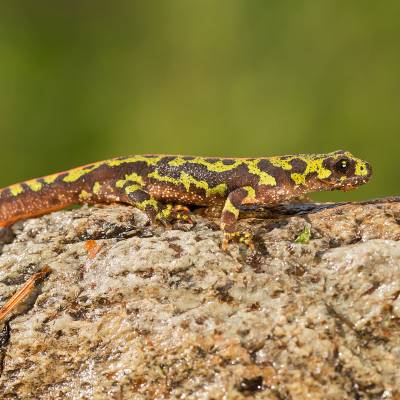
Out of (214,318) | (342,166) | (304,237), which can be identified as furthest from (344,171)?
(214,318)

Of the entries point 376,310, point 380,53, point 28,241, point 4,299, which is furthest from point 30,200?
point 380,53

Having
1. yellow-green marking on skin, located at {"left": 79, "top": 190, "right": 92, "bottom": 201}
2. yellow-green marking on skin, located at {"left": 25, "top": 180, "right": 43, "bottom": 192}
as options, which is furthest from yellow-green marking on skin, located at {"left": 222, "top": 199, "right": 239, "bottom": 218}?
yellow-green marking on skin, located at {"left": 25, "top": 180, "right": 43, "bottom": 192}

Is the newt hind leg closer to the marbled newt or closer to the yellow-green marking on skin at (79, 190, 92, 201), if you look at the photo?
the marbled newt

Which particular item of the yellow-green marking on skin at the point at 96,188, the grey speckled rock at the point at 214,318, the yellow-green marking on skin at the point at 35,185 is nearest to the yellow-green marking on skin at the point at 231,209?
the grey speckled rock at the point at 214,318

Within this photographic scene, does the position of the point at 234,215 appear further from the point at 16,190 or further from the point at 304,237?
the point at 16,190

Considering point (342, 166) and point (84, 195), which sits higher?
point (342, 166)

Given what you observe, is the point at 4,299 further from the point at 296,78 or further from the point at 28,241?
the point at 296,78
